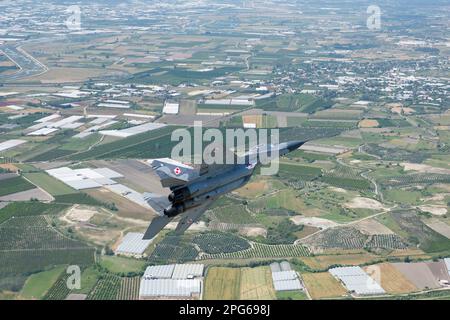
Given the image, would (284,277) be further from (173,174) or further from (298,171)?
(298,171)

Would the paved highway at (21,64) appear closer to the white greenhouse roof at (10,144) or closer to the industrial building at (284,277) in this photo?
the white greenhouse roof at (10,144)

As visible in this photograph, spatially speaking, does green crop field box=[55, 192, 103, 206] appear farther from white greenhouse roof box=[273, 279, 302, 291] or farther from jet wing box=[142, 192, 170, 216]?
jet wing box=[142, 192, 170, 216]

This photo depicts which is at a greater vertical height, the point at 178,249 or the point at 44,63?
the point at 44,63

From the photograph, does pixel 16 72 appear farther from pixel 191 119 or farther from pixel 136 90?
pixel 191 119

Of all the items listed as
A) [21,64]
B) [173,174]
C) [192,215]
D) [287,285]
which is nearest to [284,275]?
[287,285]

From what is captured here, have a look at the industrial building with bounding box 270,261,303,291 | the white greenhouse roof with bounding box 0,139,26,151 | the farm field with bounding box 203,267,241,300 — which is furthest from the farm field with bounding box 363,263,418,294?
the white greenhouse roof with bounding box 0,139,26,151

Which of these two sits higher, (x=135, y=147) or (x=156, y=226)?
(x=156, y=226)

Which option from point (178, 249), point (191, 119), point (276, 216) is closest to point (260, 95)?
point (191, 119)
